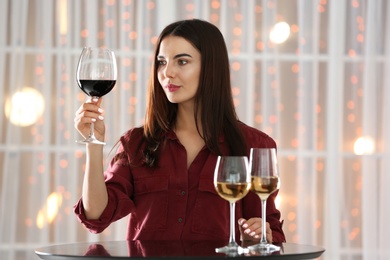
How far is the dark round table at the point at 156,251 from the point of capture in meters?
2.02

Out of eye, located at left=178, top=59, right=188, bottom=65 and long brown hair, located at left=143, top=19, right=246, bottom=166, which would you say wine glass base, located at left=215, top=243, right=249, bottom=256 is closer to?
long brown hair, located at left=143, top=19, right=246, bottom=166

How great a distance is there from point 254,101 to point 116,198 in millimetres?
1940

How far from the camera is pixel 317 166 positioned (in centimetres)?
457

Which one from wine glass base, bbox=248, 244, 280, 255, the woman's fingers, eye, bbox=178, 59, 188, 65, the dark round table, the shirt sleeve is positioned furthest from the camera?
eye, bbox=178, 59, 188, 65

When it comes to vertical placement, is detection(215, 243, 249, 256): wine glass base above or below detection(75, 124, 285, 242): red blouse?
below

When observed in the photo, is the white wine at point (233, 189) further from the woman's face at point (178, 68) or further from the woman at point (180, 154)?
the woman's face at point (178, 68)

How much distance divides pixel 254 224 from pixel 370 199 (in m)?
2.26


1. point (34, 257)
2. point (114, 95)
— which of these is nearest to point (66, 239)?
point (34, 257)

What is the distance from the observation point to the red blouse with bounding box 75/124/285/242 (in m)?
2.71

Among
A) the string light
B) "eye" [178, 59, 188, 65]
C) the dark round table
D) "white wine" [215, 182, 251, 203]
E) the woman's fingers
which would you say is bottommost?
the dark round table

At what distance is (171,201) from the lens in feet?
9.02

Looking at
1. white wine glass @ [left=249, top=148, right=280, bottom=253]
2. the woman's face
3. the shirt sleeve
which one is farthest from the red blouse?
white wine glass @ [left=249, top=148, right=280, bottom=253]

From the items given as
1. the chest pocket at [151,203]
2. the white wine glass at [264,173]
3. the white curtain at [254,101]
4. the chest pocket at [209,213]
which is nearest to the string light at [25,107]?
the white curtain at [254,101]

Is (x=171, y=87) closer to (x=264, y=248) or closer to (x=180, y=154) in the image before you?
(x=180, y=154)
